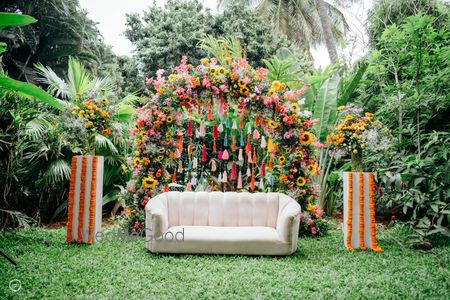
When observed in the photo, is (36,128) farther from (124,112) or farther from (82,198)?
(82,198)

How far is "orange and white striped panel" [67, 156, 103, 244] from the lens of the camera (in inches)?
167

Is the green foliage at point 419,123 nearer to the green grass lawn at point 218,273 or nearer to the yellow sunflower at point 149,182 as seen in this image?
the green grass lawn at point 218,273

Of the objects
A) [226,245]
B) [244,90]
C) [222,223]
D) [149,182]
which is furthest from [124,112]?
[226,245]

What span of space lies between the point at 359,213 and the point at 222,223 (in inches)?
64.7

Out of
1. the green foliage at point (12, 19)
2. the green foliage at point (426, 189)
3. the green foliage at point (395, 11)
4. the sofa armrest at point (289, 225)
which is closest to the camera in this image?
the green foliage at point (12, 19)

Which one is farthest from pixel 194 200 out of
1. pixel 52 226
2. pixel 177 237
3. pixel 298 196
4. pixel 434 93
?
pixel 434 93

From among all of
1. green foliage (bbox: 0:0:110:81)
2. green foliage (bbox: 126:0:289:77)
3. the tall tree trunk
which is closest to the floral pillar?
the tall tree trunk

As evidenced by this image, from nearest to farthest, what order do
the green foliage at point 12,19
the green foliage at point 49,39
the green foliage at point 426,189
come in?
the green foliage at point 12,19, the green foliage at point 426,189, the green foliage at point 49,39

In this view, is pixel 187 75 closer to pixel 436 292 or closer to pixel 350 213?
pixel 350 213

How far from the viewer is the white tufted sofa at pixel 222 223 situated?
12.6 feet

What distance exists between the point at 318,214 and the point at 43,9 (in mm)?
7804

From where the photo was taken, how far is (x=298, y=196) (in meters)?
4.98

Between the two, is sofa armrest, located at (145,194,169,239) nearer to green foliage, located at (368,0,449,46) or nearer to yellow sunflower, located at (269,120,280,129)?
yellow sunflower, located at (269,120,280,129)

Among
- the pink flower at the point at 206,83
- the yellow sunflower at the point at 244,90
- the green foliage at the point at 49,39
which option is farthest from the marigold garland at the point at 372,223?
the green foliage at the point at 49,39
